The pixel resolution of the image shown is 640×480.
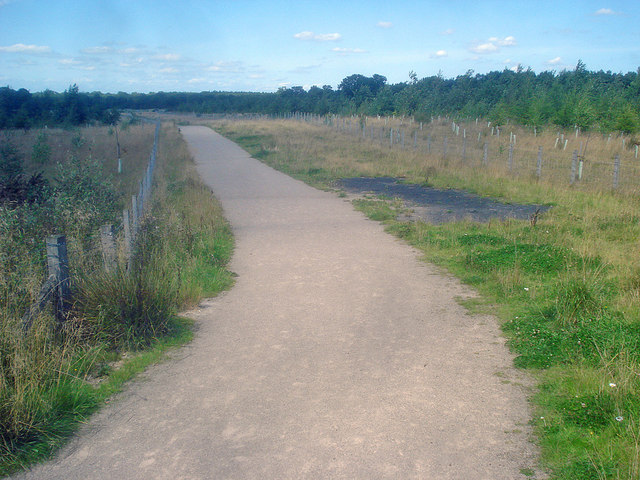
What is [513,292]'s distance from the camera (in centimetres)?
739

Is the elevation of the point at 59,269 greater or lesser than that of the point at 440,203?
greater

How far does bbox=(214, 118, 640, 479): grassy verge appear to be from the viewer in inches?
149

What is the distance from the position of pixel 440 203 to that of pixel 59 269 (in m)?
12.0

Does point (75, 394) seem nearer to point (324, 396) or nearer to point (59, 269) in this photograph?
point (59, 269)

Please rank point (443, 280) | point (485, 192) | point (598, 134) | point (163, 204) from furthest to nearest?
point (598, 134) → point (485, 192) → point (163, 204) → point (443, 280)

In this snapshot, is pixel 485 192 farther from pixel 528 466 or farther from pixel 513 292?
pixel 528 466

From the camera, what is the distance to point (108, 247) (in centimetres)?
630

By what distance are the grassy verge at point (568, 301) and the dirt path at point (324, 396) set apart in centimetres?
31

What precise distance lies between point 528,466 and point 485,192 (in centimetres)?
1456

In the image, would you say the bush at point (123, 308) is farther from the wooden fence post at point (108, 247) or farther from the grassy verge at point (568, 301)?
the grassy verge at point (568, 301)

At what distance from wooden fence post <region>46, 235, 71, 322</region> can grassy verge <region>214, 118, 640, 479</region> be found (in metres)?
4.48

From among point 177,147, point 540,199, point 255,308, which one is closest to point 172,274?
point 255,308

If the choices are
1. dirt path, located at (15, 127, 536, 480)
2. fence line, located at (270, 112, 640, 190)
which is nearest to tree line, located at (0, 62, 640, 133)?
fence line, located at (270, 112, 640, 190)

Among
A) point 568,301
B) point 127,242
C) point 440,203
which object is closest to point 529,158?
point 440,203
